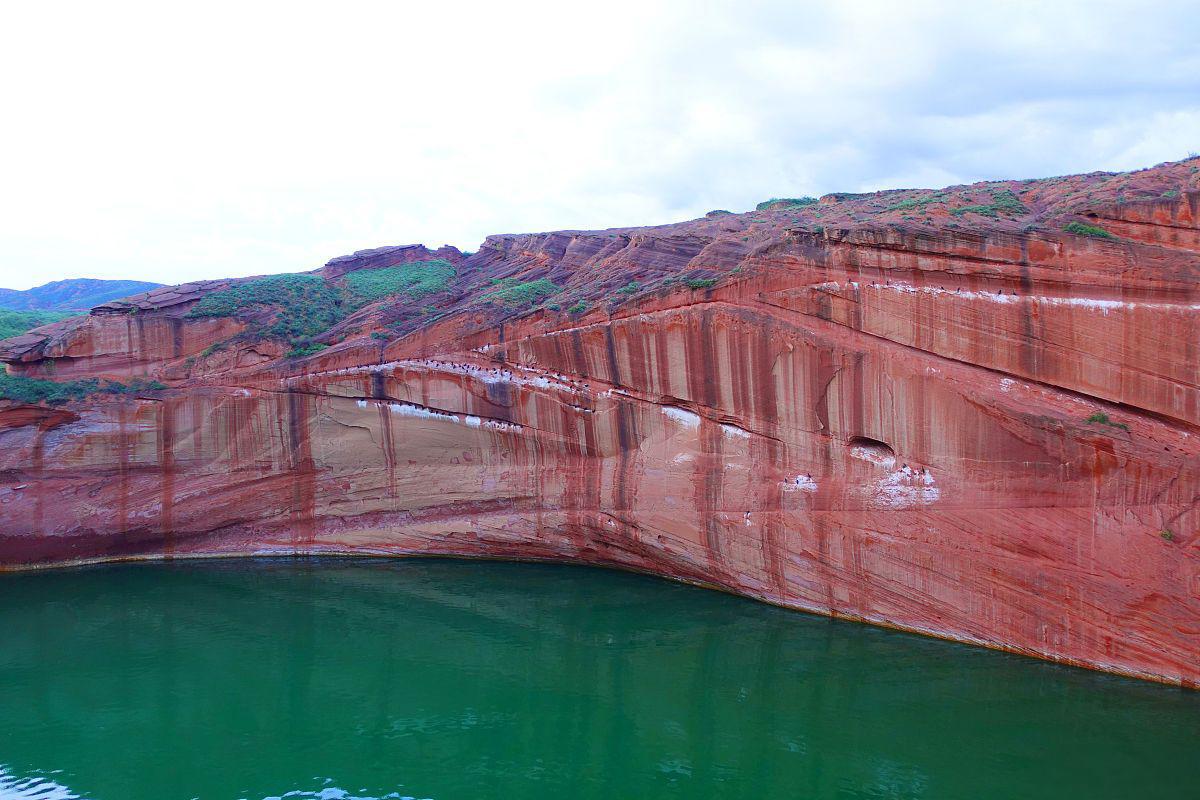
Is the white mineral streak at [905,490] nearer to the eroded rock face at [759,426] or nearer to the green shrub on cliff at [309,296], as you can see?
the eroded rock face at [759,426]

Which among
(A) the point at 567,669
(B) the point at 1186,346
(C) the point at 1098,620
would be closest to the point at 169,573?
(A) the point at 567,669

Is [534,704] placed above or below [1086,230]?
below

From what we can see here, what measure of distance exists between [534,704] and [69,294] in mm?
62667

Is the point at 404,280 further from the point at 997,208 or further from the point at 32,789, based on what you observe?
the point at 997,208

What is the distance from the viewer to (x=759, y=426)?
15.5m

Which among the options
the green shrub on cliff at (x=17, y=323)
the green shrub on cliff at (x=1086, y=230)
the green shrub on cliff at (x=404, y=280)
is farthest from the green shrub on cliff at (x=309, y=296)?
the green shrub on cliff at (x=1086, y=230)

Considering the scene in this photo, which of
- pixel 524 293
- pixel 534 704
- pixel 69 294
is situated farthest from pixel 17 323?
pixel 69 294

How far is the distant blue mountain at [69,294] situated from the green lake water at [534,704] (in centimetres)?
4670

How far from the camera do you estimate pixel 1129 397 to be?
41.9 feet

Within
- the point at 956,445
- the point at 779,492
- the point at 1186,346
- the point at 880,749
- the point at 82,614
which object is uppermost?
the point at 1186,346

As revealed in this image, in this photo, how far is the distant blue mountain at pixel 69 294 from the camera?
55.1m

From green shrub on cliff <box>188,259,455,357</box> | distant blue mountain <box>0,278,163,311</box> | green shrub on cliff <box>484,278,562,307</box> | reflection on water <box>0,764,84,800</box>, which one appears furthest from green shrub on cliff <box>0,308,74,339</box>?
distant blue mountain <box>0,278,163,311</box>

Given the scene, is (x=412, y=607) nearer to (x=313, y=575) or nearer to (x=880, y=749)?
(x=313, y=575)

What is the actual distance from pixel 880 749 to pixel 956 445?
540cm
